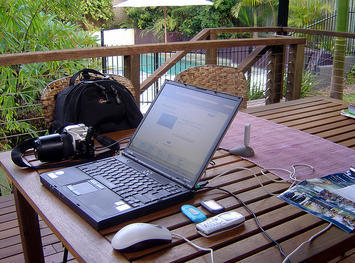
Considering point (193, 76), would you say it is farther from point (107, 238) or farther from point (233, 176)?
point (107, 238)

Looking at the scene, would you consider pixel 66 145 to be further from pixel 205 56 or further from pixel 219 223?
pixel 205 56

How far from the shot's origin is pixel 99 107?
65.8 inches

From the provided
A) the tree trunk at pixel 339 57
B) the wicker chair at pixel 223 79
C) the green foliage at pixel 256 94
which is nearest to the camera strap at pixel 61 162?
the wicker chair at pixel 223 79

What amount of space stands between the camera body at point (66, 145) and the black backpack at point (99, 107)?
0.81 feet

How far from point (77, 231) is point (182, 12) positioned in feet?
53.2

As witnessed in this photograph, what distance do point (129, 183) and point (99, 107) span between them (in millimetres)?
602

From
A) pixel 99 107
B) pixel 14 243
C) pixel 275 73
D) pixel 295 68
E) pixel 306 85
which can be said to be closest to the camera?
pixel 99 107

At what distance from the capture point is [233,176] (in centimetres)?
127

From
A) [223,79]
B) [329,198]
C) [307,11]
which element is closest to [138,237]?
[329,198]

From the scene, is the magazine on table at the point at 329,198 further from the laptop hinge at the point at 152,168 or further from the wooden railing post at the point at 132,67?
the wooden railing post at the point at 132,67

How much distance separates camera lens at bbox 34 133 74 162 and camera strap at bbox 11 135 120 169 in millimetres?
24

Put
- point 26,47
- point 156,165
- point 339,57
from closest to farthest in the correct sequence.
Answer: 1. point 156,165
2. point 26,47
3. point 339,57

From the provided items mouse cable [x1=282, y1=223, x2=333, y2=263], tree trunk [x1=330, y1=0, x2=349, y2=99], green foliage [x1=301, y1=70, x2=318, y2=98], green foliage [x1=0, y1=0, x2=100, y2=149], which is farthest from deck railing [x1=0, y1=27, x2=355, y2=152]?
green foliage [x1=301, y1=70, x2=318, y2=98]

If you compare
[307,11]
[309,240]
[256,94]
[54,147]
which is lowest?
[256,94]
